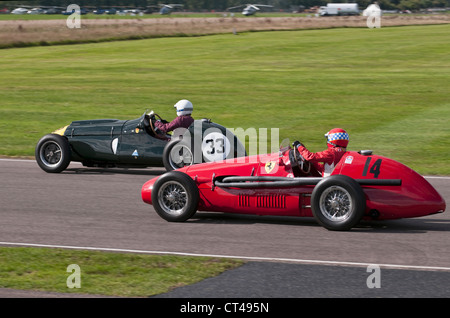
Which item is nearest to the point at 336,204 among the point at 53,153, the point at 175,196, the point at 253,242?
the point at 253,242

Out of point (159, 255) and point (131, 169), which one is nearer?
point (159, 255)

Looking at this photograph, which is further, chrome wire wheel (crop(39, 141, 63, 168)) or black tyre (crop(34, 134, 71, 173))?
chrome wire wheel (crop(39, 141, 63, 168))

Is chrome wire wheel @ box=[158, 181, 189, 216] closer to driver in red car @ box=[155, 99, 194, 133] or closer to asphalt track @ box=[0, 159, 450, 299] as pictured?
asphalt track @ box=[0, 159, 450, 299]

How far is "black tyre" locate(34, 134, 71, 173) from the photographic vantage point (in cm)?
1334

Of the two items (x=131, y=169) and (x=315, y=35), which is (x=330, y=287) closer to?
(x=131, y=169)

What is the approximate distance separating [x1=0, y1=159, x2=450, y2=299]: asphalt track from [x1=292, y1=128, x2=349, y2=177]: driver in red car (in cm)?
80

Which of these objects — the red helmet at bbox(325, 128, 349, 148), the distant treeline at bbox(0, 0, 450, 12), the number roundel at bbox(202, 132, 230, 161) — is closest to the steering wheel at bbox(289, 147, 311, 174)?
the red helmet at bbox(325, 128, 349, 148)

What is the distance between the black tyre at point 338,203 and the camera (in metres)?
8.55

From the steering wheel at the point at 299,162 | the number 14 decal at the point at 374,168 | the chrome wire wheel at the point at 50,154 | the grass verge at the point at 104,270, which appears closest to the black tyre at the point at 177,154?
the chrome wire wheel at the point at 50,154

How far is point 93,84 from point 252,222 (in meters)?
21.4
